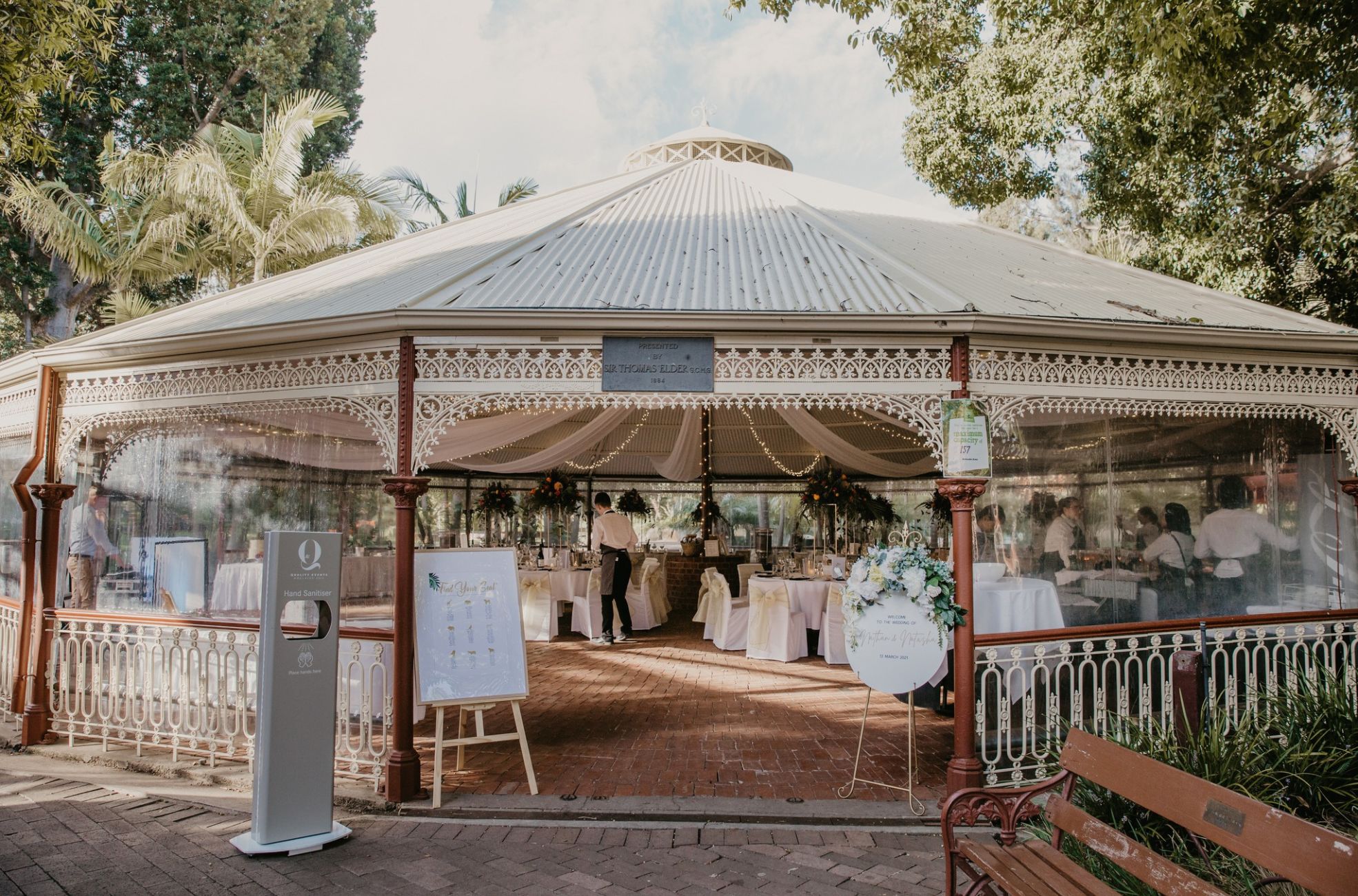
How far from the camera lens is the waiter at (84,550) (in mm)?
7652

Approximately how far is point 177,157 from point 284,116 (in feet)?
6.39

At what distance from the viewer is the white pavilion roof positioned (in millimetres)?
5734

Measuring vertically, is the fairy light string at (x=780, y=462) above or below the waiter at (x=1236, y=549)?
above

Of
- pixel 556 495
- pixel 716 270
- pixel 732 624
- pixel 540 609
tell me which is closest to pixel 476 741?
pixel 716 270

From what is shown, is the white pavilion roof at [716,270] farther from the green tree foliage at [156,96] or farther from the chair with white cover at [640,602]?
the green tree foliage at [156,96]

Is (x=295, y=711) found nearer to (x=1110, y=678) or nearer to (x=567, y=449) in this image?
(x=1110, y=678)

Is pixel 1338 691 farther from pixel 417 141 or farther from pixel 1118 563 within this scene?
pixel 417 141

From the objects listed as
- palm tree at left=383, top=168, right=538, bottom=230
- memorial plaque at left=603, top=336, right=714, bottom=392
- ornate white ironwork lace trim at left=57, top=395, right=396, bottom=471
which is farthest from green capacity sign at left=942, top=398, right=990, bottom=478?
palm tree at left=383, top=168, right=538, bottom=230

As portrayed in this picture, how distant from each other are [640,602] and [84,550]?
A: 22.4 feet

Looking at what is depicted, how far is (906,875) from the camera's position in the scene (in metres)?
4.09

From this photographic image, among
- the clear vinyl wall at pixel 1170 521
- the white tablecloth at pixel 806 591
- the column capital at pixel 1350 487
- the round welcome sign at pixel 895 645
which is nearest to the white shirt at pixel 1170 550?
the clear vinyl wall at pixel 1170 521

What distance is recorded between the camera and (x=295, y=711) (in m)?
4.48

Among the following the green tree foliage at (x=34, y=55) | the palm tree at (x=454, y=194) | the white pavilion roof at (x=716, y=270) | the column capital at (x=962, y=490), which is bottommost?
the column capital at (x=962, y=490)

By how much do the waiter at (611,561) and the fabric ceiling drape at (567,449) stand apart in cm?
156
